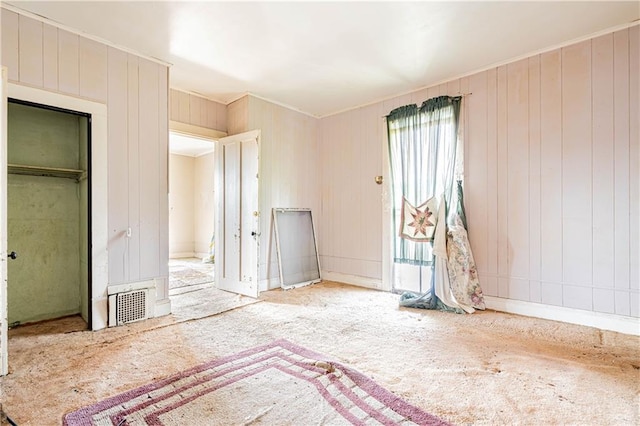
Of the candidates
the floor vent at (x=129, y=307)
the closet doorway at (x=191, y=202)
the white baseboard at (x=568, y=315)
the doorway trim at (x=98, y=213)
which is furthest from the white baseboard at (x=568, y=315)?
the closet doorway at (x=191, y=202)

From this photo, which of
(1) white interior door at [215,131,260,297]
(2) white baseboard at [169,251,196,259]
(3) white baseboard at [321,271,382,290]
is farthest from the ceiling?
(2) white baseboard at [169,251,196,259]

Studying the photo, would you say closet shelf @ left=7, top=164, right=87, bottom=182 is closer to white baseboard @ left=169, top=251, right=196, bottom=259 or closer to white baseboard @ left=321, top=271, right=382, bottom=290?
white baseboard @ left=321, top=271, right=382, bottom=290

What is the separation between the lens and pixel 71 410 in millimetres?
1742

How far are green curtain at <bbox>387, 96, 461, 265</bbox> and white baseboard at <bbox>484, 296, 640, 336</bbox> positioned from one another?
2.97ft

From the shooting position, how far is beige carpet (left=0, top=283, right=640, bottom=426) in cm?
179

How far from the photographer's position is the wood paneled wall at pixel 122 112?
2676 millimetres

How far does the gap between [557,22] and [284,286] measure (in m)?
4.16

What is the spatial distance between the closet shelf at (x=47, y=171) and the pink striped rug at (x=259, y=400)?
2.42 metres

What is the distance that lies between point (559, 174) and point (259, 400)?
11.2ft

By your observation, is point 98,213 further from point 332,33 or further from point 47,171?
point 332,33

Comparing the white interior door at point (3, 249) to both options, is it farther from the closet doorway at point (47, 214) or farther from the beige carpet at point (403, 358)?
the closet doorway at point (47, 214)

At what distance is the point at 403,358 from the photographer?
7.85ft

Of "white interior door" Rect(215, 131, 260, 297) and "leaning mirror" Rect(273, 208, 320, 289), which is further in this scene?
"leaning mirror" Rect(273, 208, 320, 289)

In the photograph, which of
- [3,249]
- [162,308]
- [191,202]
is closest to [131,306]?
[162,308]
